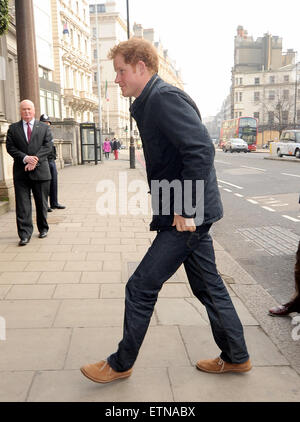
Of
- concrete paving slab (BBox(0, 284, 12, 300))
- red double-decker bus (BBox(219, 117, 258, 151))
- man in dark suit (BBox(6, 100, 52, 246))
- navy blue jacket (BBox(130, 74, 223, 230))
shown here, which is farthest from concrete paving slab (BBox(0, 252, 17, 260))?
red double-decker bus (BBox(219, 117, 258, 151))

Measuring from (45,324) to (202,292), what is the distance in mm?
1402

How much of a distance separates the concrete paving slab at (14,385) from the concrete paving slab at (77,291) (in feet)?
4.22

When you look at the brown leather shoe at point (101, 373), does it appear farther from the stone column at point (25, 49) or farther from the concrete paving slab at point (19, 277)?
the stone column at point (25, 49)

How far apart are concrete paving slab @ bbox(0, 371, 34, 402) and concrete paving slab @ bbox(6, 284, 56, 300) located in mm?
1286

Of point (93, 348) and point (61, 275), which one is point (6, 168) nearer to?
point (61, 275)

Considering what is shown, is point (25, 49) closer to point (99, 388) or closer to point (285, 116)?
point (99, 388)

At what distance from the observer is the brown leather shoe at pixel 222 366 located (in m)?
2.54

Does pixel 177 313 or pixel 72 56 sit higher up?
pixel 72 56

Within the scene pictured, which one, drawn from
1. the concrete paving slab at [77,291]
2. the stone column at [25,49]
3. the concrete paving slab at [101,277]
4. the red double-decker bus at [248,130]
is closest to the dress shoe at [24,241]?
the concrete paving slab at [101,277]

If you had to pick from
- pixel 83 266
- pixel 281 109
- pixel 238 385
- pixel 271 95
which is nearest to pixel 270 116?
pixel 271 95

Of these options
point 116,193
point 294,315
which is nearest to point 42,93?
point 116,193

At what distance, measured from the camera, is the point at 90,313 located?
3.47 meters

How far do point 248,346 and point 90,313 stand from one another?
1296 millimetres

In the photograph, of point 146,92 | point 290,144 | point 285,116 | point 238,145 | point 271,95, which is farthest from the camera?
point 271,95
